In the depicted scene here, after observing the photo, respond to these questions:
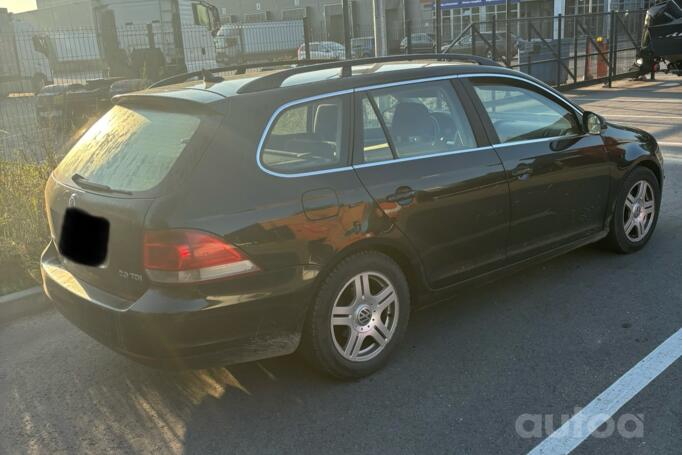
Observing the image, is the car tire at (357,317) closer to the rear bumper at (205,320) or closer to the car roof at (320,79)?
the rear bumper at (205,320)

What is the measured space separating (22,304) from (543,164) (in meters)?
3.76

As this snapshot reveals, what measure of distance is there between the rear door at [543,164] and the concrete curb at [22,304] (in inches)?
132

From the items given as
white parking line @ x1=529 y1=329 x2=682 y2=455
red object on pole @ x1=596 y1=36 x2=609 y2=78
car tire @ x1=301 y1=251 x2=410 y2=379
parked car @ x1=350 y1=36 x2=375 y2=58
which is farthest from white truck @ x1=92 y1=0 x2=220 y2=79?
white parking line @ x1=529 y1=329 x2=682 y2=455

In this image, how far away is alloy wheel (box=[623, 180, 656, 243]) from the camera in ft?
16.3

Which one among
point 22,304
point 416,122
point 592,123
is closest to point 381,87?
point 416,122

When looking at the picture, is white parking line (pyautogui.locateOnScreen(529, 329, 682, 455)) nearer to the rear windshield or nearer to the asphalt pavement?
the asphalt pavement

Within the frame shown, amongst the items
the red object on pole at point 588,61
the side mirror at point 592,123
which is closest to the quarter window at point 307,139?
the side mirror at point 592,123

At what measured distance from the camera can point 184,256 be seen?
2836 mm

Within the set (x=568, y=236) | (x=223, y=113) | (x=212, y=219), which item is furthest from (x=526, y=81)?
(x=212, y=219)

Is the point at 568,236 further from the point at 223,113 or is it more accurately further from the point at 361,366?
the point at 223,113

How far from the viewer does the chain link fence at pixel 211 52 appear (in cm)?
1258

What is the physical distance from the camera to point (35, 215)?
18.6 feet

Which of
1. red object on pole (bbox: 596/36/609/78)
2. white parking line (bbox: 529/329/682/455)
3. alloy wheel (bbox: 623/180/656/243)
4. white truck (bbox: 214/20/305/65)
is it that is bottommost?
white parking line (bbox: 529/329/682/455)

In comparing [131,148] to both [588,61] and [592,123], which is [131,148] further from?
[588,61]
